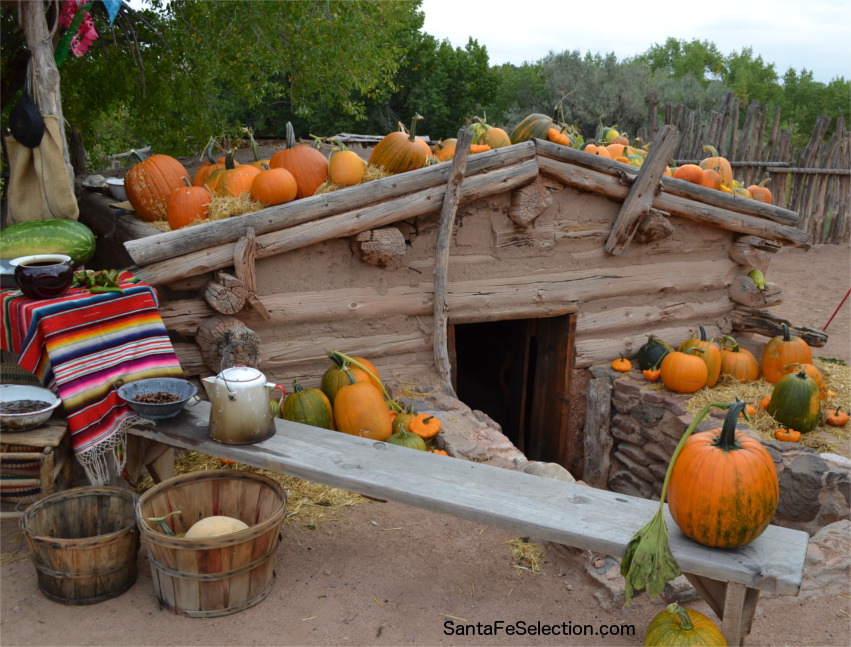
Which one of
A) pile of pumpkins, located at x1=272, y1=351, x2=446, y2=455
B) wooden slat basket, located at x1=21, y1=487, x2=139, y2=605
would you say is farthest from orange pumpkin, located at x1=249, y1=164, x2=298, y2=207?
wooden slat basket, located at x1=21, y1=487, x2=139, y2=605

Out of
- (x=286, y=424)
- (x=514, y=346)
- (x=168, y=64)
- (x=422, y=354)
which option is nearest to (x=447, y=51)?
(x=168, y=64)

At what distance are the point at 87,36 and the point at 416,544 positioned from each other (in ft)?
16.0

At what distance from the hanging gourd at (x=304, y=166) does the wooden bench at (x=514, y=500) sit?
1792 mm

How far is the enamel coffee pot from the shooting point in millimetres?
3488

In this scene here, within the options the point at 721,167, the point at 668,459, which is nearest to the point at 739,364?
the point at 668,459

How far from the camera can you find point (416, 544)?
3750mm

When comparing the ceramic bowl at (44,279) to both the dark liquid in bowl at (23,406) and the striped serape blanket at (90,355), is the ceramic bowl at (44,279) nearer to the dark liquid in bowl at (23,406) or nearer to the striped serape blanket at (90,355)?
the striped serape blanket at (90,355)

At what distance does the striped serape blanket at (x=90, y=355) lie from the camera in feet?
11.7

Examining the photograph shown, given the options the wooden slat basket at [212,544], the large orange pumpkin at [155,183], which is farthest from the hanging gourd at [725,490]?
the large orange pumpkin at [155,183]

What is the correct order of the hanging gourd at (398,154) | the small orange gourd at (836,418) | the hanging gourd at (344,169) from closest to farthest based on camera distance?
the hanging gourd at (344,169) < the hanging gourd at (398,154) < the small orange gourd at (836,418)

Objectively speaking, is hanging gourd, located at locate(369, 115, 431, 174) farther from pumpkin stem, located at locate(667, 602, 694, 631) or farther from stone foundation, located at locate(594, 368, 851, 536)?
pumpkin stem, located at locate(667, 602, 694, 631)

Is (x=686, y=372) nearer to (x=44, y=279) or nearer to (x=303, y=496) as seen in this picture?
(x=303, y=496)

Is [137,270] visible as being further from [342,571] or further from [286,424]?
[342,571]

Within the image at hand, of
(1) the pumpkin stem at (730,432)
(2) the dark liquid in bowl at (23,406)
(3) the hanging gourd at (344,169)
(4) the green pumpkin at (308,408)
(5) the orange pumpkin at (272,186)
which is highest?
(3) the hanging gourd at (344,169)
